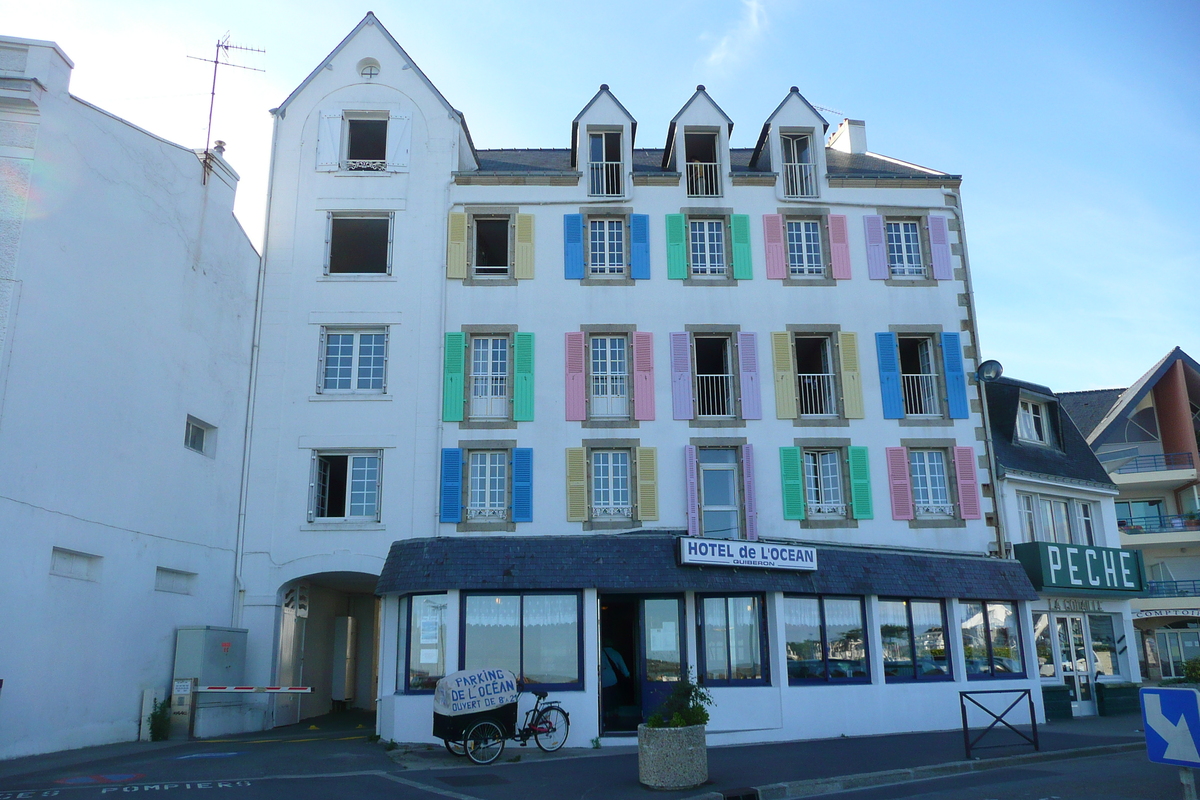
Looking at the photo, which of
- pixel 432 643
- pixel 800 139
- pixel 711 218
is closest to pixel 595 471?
pixel 432 643

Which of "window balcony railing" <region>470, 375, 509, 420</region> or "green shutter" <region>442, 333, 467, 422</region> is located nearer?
"green shutter" <region>442, 333, 467, 422</region>

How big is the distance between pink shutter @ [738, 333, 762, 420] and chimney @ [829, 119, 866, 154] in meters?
7.71

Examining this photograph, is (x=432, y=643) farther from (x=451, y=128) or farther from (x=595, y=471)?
(x=451, y=128)

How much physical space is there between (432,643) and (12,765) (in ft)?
19.8

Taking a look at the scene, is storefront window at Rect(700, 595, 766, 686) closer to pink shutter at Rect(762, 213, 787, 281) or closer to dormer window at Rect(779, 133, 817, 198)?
pink shutter at Rect(762, 213, 787, 281)

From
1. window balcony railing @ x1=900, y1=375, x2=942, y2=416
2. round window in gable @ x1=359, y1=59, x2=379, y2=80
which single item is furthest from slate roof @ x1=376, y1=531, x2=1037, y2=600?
round window in gable @ x1=359, y1=59, x2=379, y2=80

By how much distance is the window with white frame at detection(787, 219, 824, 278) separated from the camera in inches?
766

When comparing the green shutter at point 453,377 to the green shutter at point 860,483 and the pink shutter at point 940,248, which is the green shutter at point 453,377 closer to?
the green shutter at point 860,483

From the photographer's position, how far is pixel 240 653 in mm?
16922

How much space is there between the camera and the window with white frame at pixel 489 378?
59.3 feet

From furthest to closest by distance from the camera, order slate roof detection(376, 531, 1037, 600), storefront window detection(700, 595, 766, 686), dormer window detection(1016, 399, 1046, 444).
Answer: dormer window detection(1016, 399, 1046, 444) < storefront window detection(700, 595, 766, 686) < slate roof detection(376, 531, 1037, 600)

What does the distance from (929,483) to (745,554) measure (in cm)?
479

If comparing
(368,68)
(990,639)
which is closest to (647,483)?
(990,639)

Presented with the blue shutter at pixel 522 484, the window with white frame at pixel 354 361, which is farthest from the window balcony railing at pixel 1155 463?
the window with white frame at pixel 354 361
